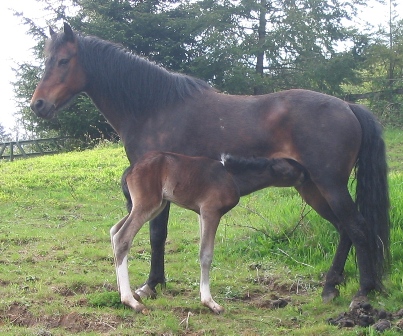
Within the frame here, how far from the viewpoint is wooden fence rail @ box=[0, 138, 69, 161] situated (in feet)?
75.8

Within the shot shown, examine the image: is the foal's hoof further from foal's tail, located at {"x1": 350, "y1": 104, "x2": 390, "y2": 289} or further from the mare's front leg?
foal's tail, located at {"x1": 350, "y1": 104, "x2": 390, "y2": 289}

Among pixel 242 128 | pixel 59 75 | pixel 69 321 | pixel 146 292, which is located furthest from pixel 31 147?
pixel 69 321

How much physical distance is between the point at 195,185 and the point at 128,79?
137 cm

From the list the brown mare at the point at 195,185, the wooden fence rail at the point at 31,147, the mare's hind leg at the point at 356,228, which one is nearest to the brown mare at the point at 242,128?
the mare's hind leg at the point at 356,228

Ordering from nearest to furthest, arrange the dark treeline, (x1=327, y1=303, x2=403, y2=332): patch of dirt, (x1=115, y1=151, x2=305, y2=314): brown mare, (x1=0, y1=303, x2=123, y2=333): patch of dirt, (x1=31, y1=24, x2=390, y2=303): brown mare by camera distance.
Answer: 1. (x1=327, y1=303, x2=403, y2=332): patch of dirt
2. (x1=0, y1=303, x2=123, y2=333): patch of dirt
3. (x1=115, y1=151, x2=305, y2=314): brown mare
4. (x1=31, y1=24, x2=390, y2=303): brown mare
5. the dark treeline

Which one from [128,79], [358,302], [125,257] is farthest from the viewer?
[128,79]

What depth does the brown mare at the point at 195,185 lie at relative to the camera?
4859 millimetres

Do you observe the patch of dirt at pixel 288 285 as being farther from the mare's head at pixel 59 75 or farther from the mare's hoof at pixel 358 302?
the mare's head at pixel 59 75

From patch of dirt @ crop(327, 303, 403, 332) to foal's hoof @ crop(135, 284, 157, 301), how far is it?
1728mm

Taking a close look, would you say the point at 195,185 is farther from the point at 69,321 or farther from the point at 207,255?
the point at 69,321

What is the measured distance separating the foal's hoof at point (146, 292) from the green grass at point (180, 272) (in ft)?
0.34

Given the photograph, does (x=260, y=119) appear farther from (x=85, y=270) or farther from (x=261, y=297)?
(x=85, y=270)

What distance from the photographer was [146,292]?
535 cm

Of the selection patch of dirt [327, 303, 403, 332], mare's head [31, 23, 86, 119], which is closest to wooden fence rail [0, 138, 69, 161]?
mare's head [31, 23, 86, 119]
